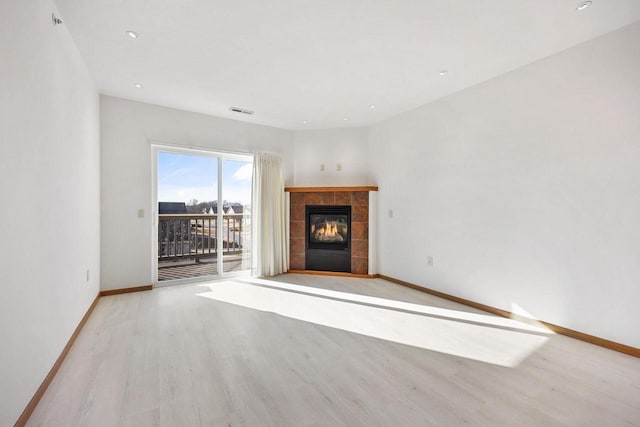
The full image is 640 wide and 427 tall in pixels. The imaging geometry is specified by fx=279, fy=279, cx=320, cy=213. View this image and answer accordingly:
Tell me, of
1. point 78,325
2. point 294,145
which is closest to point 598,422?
point 78,325

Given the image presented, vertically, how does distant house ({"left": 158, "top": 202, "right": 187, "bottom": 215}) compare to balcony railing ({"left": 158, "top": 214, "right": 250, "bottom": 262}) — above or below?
above

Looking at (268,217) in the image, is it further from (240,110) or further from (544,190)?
(544,190)

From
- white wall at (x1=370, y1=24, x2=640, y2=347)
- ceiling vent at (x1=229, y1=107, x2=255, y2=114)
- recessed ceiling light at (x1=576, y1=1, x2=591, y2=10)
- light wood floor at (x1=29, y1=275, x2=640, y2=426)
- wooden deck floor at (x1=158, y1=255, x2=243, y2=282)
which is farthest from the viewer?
wooden deck floor at (x1=158, y1=255, x2=243, y2=282)

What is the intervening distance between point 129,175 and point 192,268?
1.87m

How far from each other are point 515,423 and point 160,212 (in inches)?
181

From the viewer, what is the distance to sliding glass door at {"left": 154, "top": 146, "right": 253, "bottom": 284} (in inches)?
164

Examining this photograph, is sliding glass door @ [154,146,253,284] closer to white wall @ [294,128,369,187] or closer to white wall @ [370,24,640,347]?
white wall @ [294,128,369,187]

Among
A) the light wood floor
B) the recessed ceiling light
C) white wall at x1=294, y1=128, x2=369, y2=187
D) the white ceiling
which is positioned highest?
the white ceiling

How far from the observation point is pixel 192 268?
4.83 m

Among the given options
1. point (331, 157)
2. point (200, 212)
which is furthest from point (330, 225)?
point (200, 212)

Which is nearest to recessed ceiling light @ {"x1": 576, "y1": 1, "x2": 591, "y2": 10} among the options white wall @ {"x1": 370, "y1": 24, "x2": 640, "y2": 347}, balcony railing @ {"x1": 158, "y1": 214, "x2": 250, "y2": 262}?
white wall @ {"x1": 370, "y1": 24, "x2": 640, "y2": 347}

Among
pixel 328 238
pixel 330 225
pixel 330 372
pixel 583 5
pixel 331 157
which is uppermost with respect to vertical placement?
pixel 583 5

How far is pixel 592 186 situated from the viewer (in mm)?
2381

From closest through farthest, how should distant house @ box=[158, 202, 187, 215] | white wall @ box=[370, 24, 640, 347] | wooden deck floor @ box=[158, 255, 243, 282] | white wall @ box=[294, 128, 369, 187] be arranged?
1. white wall @ box=[370, 24, 640, 347]
2. distant house @ box=[158, 202, 187, 215]
3. wooden deck floor @ box=[158, 255, 243, 282]
4. white wall @ box=[294, 128, 369, 187]
